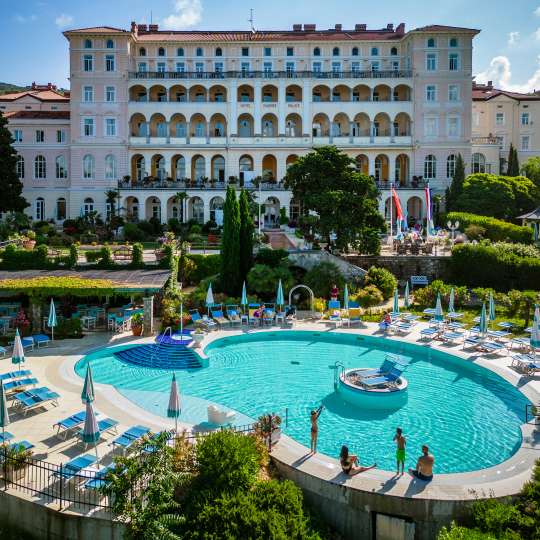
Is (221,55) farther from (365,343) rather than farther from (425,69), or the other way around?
(365,343)

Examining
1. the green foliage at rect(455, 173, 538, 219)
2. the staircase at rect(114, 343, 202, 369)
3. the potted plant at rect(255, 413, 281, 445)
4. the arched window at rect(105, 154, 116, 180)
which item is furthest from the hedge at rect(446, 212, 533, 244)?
the arched window at rect(105, 154, 116, 180)

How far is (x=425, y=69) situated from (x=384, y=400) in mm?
41743

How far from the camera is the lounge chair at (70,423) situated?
43.0 ft

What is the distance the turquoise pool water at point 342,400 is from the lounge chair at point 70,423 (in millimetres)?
2345

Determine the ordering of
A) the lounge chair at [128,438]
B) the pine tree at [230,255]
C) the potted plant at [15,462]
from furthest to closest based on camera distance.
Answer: the pine tree at [230,255] → the lounge chair at [128,438] → the potted plant at [15,462]

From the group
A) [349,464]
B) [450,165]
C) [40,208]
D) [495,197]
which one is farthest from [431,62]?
[349,464]

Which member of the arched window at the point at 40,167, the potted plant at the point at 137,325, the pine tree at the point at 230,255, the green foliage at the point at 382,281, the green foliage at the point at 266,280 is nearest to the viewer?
the potted plant at the point at 137,325

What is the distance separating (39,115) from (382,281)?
123 ft

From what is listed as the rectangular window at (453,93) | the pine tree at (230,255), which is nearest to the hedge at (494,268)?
the pine tree at (230,255)

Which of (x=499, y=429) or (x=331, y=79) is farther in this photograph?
(x=331, y=79)

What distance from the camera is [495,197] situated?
42.4 metres

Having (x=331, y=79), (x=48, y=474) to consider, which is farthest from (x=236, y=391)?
(x=331, y=79)

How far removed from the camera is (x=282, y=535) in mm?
9781

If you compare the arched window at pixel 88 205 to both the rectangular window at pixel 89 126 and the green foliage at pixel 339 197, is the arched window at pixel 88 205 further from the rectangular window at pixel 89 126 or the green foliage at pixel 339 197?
the green foliage at pixel 339 197
